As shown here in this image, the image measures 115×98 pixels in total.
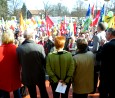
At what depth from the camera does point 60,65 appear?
4559 mm

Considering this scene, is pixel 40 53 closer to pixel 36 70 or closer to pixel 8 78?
pixel 36 70

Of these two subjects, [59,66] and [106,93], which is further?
[106,93]

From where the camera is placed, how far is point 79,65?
15.2 feet

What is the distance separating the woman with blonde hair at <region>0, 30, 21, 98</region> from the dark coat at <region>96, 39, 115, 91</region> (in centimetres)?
160

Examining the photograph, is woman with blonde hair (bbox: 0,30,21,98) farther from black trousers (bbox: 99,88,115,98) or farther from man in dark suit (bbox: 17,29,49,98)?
black trousers (bbox: 99,88,115,98)

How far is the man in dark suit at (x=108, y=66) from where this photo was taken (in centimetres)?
448

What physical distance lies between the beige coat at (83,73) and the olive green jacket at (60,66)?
0.51 feet

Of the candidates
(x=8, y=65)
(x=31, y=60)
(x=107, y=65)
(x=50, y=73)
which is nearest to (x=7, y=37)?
(x=8, y=65)

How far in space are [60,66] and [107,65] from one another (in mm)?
801

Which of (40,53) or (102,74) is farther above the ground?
(40,53)

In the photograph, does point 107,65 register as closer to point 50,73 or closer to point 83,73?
point 83,73

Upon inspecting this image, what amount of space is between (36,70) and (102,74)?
1.21 meters

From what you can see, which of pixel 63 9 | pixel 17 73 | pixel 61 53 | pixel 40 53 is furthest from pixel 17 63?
pixel 63 9

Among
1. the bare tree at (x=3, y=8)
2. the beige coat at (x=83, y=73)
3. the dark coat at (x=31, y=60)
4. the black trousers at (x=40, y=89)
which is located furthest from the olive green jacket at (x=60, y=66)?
the bare tree at (x=3, y=8)
